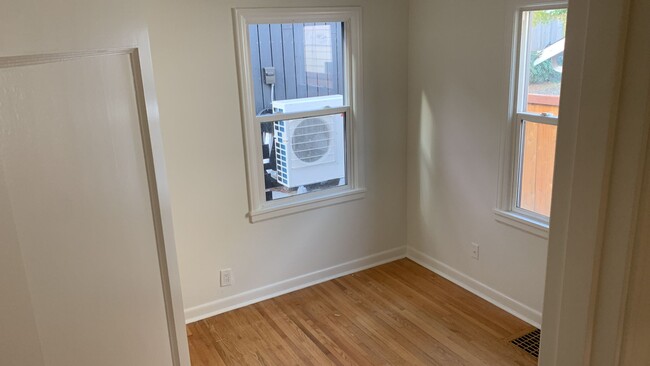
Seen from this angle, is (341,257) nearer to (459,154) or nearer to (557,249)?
(459,154)

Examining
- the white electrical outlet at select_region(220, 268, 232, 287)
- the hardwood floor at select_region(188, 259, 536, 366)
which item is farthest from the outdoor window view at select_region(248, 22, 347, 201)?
the hardwood floor at select_region(188, 259, 536, 366)

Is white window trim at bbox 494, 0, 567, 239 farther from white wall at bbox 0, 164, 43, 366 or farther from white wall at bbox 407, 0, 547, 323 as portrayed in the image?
white wall at bbox 0, 164, 43, 366

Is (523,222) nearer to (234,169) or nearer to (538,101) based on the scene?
(538,101)

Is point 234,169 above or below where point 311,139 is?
below

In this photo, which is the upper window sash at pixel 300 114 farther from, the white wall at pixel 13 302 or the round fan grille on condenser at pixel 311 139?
the white wall at pixel 13 302

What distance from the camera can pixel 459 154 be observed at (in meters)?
3.62

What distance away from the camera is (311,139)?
371cm

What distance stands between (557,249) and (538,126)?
255 cm

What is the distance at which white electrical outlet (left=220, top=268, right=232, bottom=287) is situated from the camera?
351 cm

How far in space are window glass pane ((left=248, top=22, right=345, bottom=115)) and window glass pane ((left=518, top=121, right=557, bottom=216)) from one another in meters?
1.36

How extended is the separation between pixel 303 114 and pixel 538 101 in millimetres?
1537

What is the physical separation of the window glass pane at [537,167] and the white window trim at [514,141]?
3 centimetres

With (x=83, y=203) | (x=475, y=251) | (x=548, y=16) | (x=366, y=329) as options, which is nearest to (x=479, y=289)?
(x=475, y=251)

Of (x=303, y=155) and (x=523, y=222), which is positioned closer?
(x=523, y=222)
